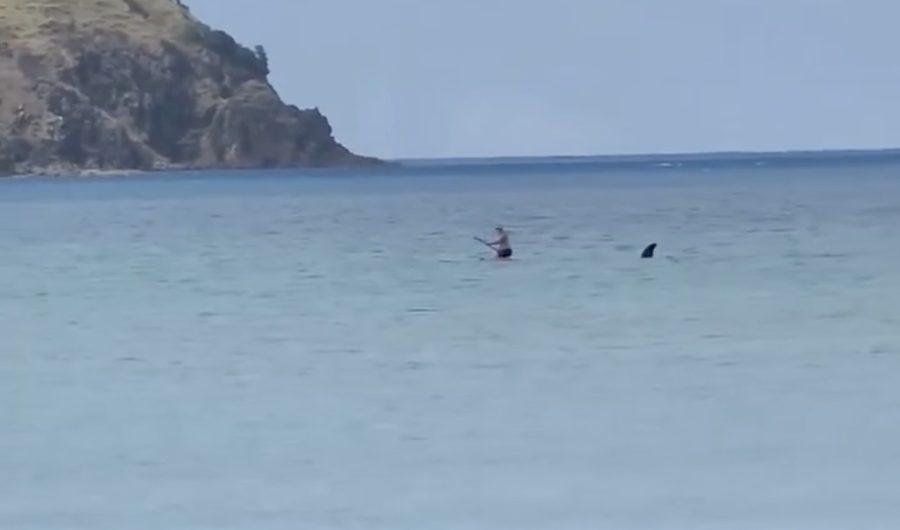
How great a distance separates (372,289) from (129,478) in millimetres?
24906

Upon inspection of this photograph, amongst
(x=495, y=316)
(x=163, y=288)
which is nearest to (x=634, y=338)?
(x=495, y=316)

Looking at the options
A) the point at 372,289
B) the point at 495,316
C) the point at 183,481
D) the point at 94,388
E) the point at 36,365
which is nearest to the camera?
the point at 183,481

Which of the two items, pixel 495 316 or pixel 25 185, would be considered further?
pixel 25 185

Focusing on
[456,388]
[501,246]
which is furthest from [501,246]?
[456,388]

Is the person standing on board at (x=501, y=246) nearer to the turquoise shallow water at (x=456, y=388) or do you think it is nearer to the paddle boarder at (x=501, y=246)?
the paddle boarder at (x=501, y=246)

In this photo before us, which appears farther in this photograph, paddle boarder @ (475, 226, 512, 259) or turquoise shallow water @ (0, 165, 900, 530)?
paddle boarder @ (475, 226, 512, 259)

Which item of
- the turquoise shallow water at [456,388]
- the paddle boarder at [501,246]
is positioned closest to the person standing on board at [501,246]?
the paddle boarder at [501,246]

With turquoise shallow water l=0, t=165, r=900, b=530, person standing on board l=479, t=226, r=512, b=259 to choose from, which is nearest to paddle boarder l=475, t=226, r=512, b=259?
person standing on board l=479, t=226, r=512, b=259

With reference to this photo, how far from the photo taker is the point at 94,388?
28125 mm

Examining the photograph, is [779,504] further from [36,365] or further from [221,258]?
[221,258]

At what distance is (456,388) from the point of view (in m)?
27.1

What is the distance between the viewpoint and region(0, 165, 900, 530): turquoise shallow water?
63.6 feet

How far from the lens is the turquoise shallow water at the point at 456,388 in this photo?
19391 millimetres

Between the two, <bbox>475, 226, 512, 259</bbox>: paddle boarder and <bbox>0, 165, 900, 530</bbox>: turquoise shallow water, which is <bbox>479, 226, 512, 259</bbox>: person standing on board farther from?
<bbox>0, 165, 900, 530</bbox>: turquoise shallow water
